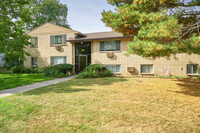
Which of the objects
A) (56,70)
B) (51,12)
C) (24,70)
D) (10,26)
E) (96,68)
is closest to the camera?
(10,26)

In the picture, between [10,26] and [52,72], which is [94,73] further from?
[10,26]

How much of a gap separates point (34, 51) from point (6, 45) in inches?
363

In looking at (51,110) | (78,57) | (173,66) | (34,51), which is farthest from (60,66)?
(173,66)

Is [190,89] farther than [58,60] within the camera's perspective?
No

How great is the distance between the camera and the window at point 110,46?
14.6m

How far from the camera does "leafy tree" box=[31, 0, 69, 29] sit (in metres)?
33.5

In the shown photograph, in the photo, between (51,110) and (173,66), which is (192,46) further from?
(173,66)

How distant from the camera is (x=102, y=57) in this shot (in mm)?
15258

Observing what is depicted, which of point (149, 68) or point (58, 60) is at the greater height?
point (58, 60)

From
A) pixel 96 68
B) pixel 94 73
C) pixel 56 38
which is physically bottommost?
pixel 94 73

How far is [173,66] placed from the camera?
43.1ft

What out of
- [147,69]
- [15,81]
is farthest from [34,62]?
[147,69]

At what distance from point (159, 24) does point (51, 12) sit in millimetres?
36351

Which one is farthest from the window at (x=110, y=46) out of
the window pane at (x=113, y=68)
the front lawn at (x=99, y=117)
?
the front lawn at (x=99, y=117)
